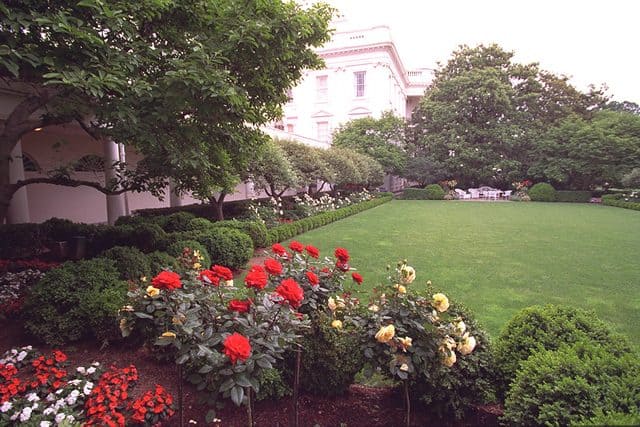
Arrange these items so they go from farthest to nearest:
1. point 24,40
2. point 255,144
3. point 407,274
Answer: point 255,144, point 24,40, point 407,274

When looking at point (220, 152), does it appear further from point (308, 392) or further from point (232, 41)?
point (308, 392)

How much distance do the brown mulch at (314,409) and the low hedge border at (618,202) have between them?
20978 mm

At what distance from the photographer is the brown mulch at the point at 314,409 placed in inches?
97.3

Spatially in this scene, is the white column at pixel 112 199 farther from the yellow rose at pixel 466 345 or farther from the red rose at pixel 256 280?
the yellow rose at pixel 466 345

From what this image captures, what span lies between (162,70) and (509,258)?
752cm

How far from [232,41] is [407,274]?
314 centimetres

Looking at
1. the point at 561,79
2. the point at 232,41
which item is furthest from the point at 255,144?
the point at 561,79

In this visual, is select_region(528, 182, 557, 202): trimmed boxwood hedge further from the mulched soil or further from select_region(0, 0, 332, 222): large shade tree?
the mulched soil

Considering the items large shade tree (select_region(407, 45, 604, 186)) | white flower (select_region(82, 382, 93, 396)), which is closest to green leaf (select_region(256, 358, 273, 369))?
white flower (select_region(82, 382, 93, 396))

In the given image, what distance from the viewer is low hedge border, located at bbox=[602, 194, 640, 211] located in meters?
17.8

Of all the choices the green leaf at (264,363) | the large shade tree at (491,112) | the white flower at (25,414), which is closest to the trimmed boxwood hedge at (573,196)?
the large shade tree at (491,112)

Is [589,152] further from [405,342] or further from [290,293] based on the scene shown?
[290,293]

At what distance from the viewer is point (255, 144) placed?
559cm

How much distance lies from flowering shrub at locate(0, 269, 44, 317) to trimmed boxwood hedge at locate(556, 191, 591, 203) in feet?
89.5
